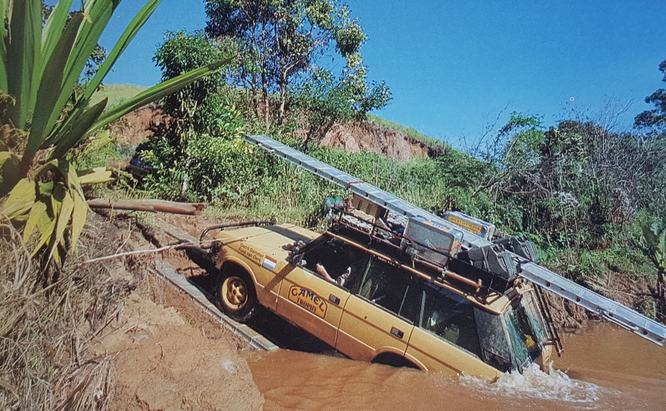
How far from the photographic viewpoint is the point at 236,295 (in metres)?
6.27

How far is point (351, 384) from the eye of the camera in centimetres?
461

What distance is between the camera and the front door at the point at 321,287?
5.45m

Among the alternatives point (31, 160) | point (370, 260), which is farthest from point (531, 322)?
point (31, 160)

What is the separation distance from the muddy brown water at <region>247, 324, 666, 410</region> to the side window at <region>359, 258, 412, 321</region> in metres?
0.69

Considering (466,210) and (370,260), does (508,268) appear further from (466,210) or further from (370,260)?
(466,210)

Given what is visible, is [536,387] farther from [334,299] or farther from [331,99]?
[331,99]

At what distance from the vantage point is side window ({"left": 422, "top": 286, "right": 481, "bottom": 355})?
4719mm

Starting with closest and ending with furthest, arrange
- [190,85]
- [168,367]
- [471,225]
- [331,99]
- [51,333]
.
→ [51,333] < [168,367] < [471,225] < [190,85] < [331,99]

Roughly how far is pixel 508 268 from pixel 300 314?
2.66 metres

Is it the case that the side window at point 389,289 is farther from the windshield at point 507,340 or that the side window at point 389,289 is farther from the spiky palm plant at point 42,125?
the spiky palm plant at point 42,125

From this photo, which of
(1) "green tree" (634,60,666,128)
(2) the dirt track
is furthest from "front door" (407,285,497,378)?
(1) "green tree" (634,60,666,128)

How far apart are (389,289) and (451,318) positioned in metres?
0.81

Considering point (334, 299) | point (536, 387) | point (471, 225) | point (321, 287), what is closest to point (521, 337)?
point (536, 387)

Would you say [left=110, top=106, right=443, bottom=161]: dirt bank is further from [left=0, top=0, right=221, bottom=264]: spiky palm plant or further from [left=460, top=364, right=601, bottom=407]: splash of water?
[left=0, top=0, right=221, bottom=264]: spiky palm plant
